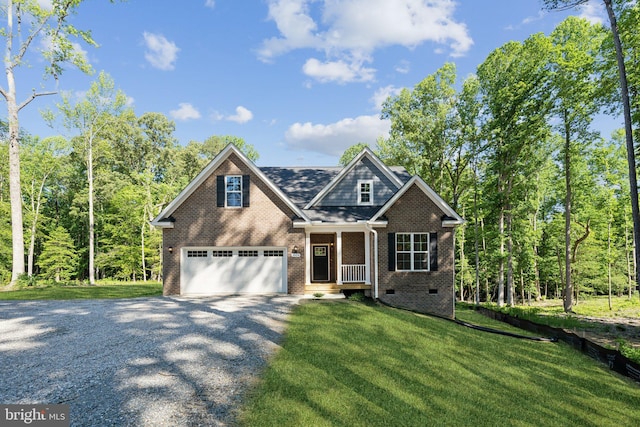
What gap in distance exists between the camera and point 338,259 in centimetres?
1494

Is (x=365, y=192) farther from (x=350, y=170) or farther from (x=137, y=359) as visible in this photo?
(x=137, y=359)

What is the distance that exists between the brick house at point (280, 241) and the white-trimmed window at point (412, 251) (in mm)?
43

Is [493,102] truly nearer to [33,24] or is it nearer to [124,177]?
[33,24]

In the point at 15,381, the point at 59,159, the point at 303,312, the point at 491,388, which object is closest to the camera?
the point at 15,381

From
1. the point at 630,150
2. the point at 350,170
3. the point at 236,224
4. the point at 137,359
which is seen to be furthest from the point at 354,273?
the point at 630,150

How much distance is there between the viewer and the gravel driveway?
4715 mm

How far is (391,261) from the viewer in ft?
47.7

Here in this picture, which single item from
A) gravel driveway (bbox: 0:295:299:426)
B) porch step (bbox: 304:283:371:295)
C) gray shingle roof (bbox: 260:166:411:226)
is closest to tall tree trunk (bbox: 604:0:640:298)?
gray shingle roof (bbox: 260:166:411:226)

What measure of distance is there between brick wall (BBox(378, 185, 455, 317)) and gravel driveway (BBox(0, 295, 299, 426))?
5.66m

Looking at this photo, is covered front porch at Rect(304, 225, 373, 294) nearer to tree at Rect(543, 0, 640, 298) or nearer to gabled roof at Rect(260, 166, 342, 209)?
gabled roof at Rect(260, 166, 342, 209)

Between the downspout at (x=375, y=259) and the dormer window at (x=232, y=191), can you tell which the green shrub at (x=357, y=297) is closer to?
the downspout at (x=375, y=259)

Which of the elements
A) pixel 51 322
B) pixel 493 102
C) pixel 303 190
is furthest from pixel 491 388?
pixel 493 102

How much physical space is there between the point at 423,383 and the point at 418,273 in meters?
8.75

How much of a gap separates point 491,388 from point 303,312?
19.2 feet
